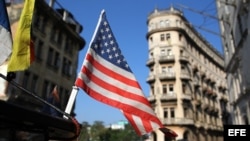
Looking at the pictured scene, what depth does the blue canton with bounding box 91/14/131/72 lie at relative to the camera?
6.39 meters

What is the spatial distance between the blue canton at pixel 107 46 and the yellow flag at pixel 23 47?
1675mm

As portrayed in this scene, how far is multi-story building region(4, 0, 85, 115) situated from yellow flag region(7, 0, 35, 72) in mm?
15814

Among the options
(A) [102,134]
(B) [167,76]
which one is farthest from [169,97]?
(A) [102,134]

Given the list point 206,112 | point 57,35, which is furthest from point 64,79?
point 206,112

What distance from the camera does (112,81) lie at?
622cm

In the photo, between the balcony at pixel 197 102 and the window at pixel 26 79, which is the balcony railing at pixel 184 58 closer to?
the balcony at pixel 197 102

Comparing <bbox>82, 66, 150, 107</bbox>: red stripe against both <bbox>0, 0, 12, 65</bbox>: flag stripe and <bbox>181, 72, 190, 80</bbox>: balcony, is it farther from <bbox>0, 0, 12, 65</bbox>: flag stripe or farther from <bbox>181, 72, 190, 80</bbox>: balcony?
<bbox>181, 72, 190, 80</bbox>: balcony

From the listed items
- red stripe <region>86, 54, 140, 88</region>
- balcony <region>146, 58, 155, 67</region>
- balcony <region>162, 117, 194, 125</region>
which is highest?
balcony <region>146, 58, 155, 67</region>

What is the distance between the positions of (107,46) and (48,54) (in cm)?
2028

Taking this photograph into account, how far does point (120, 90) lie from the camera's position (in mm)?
6160

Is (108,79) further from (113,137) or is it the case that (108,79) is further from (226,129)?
(113,137)

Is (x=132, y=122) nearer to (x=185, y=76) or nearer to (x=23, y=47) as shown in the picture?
(x=23, y=47)

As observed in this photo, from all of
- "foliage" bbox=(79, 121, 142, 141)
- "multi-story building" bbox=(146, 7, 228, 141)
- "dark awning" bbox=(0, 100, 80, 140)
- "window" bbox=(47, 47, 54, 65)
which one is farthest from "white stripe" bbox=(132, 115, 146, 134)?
"foliage" bbox=(79, 121, 142, 141)

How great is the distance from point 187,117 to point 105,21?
40.5m
